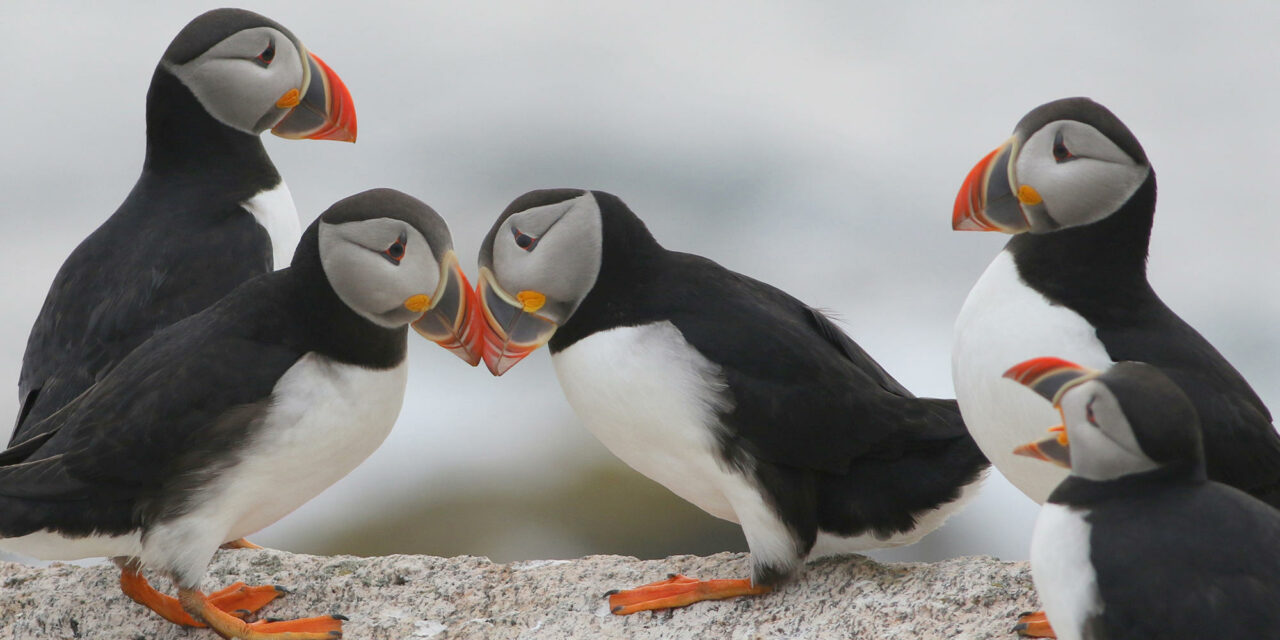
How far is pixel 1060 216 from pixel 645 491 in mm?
4838

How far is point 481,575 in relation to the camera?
14.4ft

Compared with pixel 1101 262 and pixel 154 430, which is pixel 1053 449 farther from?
pixel 154 430

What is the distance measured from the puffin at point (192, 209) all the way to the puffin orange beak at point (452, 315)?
1.04m

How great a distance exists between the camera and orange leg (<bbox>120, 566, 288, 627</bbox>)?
419 centimetres

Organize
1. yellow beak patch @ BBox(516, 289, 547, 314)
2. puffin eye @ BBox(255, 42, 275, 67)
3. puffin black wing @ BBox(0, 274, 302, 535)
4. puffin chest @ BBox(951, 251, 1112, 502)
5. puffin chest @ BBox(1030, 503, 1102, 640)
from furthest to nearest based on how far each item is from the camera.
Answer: puffin eye @ BBox(255, 42, 275, 67)
yellow beak patch @ BBox(516, 289, 547, 314)
puffin black wing @ BBox(0, 274, 302, 535)
puffin chest @ BBox(951, 251, 1112, 502)
puffin chest @ BBox(1030, 503, 1102, 640)

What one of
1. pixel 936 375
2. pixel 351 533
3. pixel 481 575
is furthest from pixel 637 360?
pixel 936 375

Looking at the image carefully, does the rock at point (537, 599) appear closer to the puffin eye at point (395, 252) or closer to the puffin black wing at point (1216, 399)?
the puffin black wing at point (1216, 399)

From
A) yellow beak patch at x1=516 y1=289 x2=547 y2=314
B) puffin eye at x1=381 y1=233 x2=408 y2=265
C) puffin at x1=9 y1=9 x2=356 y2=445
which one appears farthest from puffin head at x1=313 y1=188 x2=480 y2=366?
puffin at x1=9 y1=9 x2=356 y2=445

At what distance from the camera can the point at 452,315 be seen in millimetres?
3838

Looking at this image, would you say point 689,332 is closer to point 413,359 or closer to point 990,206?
point 990,206

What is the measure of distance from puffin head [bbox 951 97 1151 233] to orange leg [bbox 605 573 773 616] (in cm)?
117

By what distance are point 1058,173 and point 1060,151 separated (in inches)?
2.1

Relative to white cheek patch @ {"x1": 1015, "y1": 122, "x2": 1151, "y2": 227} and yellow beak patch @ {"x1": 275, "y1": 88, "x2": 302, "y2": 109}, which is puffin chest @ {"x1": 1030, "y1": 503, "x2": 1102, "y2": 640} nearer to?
white cheek patch @ {"x1": 1015, "y1": 122, "x2": 1151, "y2": 227}

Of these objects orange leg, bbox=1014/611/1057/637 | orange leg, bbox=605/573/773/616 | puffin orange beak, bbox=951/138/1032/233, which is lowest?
orange leg, bbox=605/573/773/616
